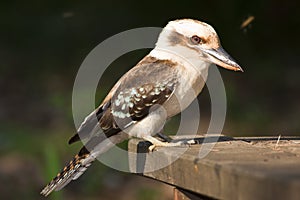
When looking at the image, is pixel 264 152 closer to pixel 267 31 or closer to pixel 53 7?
pixel 267 31

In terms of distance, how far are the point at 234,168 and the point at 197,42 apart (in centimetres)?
123

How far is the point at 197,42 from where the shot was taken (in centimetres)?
358

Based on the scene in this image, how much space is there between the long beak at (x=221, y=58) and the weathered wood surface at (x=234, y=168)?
0.31 metres

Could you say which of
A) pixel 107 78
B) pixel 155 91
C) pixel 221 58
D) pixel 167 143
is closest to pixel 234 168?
pixel 167 143

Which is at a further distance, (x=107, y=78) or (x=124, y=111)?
(x=107, y=78)

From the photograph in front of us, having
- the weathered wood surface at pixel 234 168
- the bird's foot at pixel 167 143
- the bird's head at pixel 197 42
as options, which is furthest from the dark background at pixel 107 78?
the weathered wood surface at pixel 234 168

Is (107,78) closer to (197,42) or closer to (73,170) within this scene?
(73,170)

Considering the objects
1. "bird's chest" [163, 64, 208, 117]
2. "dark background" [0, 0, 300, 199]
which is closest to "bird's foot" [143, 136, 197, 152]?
"bird's chest" [163, 64, 208, 117]

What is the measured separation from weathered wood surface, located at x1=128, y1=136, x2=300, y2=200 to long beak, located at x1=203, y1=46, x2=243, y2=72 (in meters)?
0.31

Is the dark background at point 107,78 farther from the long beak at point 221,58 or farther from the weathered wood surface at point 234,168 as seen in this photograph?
the weathered wood surface at point 234,168

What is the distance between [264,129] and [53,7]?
503cm

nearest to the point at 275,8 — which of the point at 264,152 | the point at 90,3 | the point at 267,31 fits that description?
the point at 267,31

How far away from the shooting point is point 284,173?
233cm

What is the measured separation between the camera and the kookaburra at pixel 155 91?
11.7 ft
